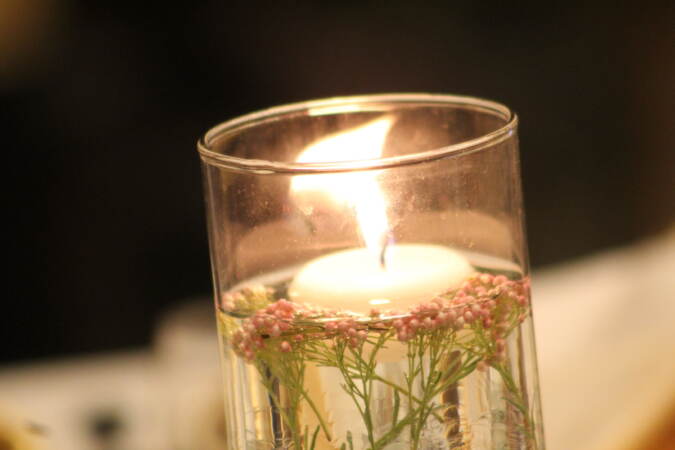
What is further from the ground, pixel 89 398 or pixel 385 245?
pixel 385 245

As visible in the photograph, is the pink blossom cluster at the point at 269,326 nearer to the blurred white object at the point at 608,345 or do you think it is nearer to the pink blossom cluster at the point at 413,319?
the pink blossom cluster at the point at 413,319

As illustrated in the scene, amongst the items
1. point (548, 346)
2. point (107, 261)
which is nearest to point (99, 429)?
point (107, 261)

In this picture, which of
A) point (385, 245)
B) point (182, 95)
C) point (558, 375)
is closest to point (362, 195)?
point (385, 245)

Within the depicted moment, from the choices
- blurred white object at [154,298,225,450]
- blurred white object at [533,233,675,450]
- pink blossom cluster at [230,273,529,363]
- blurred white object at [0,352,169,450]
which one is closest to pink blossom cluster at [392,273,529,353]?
pink blossom cluster at [230,273,529,363]

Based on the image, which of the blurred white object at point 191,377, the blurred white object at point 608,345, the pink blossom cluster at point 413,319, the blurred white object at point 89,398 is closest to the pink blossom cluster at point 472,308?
the pink blossom cluster at point 413,319

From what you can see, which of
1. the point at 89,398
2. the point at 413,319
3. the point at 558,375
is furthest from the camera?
the point at 89,398

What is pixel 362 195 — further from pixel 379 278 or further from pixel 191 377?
pixel 191 377

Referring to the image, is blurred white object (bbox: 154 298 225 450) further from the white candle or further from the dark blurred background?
the white candle
